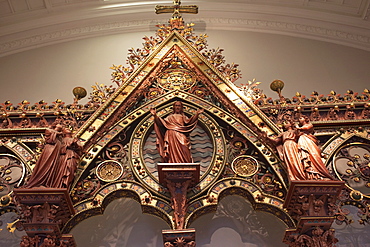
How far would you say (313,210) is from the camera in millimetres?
5973

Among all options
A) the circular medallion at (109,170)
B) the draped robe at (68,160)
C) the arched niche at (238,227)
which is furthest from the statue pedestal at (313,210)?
the draped robe at (68,160)

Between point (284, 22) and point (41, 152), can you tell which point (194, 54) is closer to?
point (41, 152)

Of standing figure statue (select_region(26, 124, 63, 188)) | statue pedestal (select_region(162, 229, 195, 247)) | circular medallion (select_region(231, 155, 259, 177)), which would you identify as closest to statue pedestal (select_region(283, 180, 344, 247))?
circular medallion (select_region(231, 155, 259, 177))

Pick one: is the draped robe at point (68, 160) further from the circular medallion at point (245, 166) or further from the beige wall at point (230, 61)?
the beige wall at point (230, 61)

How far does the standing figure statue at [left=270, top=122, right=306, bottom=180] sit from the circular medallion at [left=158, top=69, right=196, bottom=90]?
187 centimetres

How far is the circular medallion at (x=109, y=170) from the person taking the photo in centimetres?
678

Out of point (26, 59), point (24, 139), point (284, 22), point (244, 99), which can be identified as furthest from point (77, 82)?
point (284, 22)

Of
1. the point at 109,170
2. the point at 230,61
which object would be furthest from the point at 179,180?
the point at 230,61

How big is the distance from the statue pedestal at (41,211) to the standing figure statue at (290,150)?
2845 mm

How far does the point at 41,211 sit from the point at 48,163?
0.67 metres

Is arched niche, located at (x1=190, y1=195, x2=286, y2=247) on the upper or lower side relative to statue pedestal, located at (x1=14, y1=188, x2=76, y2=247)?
upper

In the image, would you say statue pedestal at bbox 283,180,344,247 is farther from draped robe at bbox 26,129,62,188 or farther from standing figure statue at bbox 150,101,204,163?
draped robe at bbox 26,129,62,188

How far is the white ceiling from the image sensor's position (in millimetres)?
11695

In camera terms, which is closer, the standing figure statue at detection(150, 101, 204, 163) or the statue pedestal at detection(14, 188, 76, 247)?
the statue pedestal at detection(14, 188, 76, 247)
